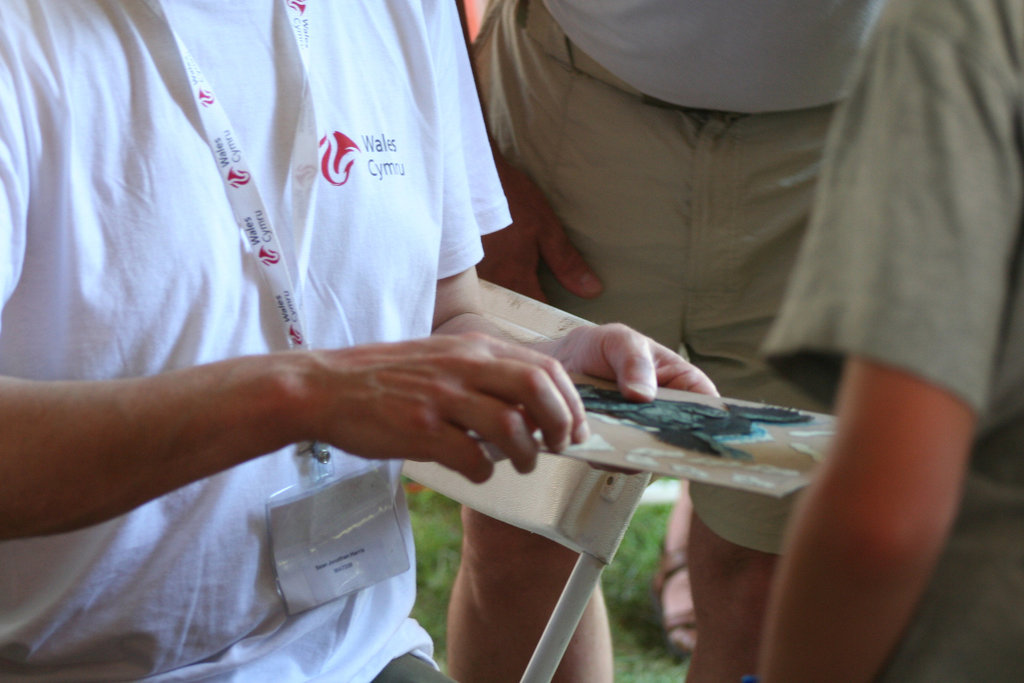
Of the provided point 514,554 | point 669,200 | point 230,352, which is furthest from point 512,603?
point 230,352

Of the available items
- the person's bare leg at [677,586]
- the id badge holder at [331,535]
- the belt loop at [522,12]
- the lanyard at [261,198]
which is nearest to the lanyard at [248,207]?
the lanyard at [261,198]

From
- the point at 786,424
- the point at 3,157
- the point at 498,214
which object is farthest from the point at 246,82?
the point at 786,424

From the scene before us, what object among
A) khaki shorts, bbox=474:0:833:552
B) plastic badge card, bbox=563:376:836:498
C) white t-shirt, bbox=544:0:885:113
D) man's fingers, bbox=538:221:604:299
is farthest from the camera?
man's fingers, bbox=538:221:604:299

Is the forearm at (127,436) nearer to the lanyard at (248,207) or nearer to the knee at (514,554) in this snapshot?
the lanyard at (248,207)

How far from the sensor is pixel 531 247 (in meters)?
1.66

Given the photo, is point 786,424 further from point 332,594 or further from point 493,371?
point 332,594

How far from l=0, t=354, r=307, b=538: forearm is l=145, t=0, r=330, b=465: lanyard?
18 cm

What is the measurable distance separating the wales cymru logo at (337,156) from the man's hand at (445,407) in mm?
306

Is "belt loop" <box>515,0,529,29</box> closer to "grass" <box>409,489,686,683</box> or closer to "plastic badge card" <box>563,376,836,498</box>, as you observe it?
"plastic badge card" <box>563,376,836,498</box>

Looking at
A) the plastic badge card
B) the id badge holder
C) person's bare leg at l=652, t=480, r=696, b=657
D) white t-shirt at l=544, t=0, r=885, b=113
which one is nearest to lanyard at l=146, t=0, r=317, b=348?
the id badge holder

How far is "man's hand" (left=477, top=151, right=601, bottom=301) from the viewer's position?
Result: 1.65 m

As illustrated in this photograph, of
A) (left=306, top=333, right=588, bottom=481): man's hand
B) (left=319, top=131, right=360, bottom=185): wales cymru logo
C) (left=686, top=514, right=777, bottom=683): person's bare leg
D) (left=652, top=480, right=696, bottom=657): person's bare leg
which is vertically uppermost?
(left=319, top=131, right=360, bottom=185): wales cymru logo

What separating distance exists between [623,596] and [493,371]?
1.88m

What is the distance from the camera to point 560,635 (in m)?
1.12
